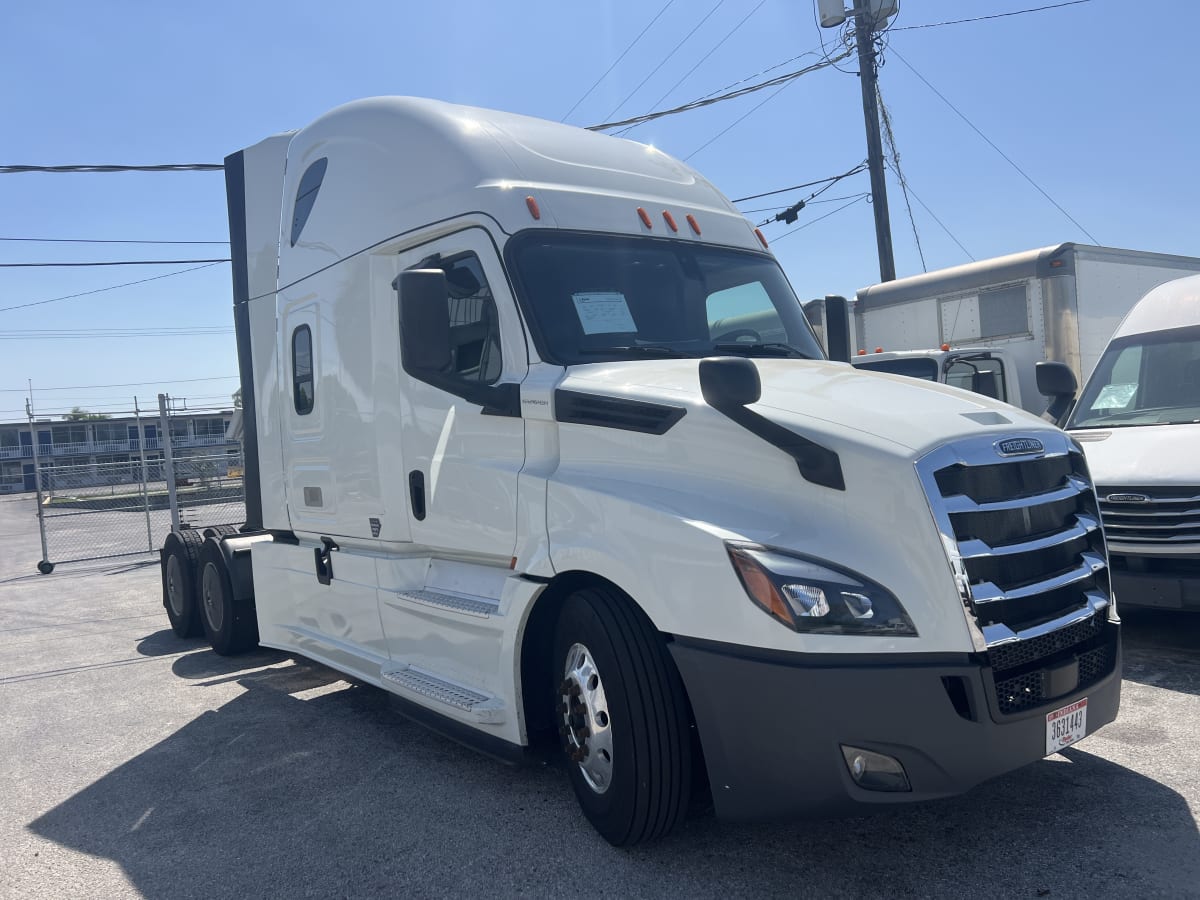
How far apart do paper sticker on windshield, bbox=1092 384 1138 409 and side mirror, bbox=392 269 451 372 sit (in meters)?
5.80

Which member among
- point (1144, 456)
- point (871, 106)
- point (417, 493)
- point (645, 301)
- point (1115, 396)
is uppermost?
point (871, 106)

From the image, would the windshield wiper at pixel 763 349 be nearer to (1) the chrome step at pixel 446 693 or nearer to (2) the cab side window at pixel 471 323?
(2) the cab side window at pixel 471 323

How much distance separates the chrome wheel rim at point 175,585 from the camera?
9.12 metres

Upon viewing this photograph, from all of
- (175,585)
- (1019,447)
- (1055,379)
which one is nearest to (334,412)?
(1019,447)

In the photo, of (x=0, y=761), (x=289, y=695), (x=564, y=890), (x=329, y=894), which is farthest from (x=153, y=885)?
(x=289, y=695)

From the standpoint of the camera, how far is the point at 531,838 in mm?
4188

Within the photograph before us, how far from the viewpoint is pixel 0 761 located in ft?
18.9

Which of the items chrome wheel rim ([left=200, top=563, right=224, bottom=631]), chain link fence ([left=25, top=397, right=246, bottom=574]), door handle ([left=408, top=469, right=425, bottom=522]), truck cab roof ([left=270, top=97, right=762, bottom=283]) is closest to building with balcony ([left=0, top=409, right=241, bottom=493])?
chain link fence ([left=25, top=397, right=246, bottom=574])

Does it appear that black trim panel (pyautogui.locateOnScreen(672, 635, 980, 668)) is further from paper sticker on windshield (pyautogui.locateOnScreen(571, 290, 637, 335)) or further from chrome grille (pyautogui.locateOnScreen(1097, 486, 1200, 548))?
chrome grille (pyautogui.locateOnScreen(1097, 486, 1200, 548))

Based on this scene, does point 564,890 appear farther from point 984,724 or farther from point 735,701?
point 984,724

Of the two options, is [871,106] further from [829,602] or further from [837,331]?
[829,602]

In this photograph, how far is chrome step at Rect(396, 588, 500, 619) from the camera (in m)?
4.60

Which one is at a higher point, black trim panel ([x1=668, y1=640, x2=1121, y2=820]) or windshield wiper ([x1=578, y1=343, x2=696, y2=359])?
windshield wiper ([x1=578, y1=343, x2=696, y2=359])

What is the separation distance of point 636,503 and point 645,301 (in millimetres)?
1394
